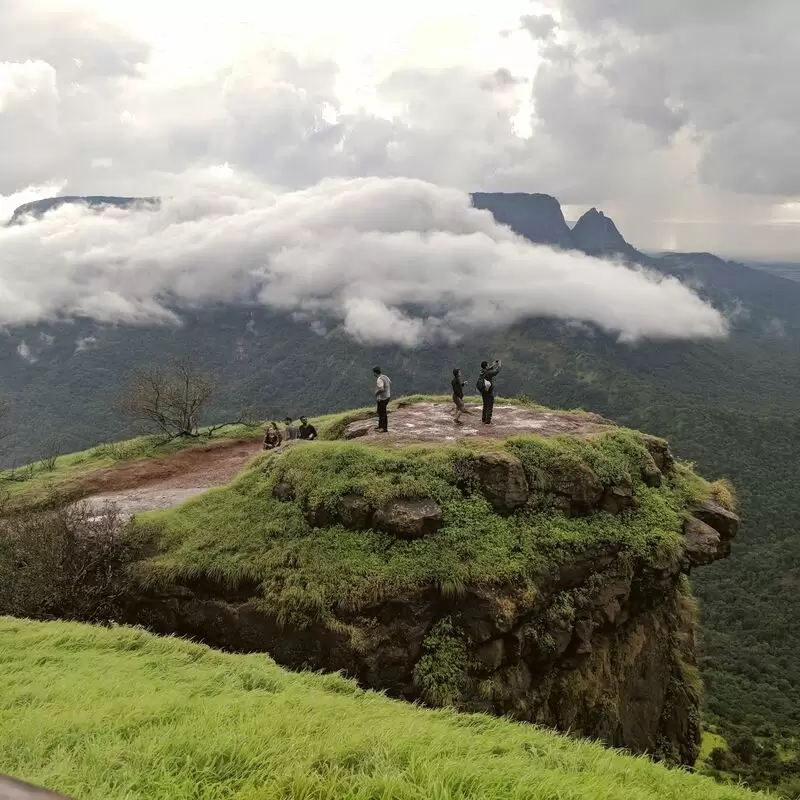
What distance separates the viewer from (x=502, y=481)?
1377 centimetres

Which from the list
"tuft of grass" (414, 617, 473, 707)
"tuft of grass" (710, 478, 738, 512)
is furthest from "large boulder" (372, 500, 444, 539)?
"tuft of grass" (710, 478, 738, 512)

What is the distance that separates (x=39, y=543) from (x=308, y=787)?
11.3 meters

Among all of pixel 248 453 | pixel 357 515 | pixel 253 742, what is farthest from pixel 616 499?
pixel 248 453

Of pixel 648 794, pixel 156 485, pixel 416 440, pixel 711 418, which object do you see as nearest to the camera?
pixel 648 794

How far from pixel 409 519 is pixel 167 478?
42.7ft

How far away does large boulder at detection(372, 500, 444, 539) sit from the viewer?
12.4 metres

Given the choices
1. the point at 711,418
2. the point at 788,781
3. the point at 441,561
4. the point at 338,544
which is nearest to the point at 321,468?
the point at 338,544

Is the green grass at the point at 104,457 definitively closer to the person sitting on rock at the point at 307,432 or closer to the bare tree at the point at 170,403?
the person sitting on rock at the point at 307,432

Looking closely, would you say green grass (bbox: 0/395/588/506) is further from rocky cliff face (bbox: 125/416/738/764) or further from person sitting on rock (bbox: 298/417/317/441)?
rocky cliff face (bbox: 125/416/738/764)

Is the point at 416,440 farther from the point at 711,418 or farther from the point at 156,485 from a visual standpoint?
the point at 711,418

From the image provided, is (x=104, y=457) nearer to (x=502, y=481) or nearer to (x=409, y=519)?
(x=409, y=519)

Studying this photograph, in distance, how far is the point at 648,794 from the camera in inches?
222

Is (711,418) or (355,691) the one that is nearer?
(355,691)

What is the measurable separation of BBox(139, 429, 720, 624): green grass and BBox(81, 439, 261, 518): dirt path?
2.69m
